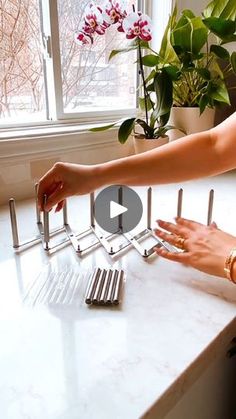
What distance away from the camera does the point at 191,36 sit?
3.18 ft

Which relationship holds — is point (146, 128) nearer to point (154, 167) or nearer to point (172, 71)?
point (172, 71)

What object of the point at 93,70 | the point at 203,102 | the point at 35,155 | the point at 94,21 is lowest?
the point at 35,155

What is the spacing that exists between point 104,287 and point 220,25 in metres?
0.82

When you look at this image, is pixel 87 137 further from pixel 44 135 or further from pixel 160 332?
pixel 160 332

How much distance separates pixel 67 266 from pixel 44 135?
481 mm

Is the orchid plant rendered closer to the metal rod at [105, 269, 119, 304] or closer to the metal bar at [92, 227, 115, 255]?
the metal bar at [92, 227, 115, 255]

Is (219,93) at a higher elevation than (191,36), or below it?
below

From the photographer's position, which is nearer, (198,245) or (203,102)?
(198,245)

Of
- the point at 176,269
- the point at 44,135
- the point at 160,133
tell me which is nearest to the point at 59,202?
the point at 176,269

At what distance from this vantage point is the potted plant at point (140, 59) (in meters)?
0.92

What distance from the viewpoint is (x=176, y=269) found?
21.3 inches

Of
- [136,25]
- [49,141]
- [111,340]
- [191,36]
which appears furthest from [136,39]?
[111,340]

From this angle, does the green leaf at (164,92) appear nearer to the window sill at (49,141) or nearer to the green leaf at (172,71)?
the green leaf at (172,71)

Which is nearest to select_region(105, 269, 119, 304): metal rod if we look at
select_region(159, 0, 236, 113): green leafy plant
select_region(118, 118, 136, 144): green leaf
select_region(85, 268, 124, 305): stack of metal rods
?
select_region(85, 268, 124, 305): stack of metal rods
